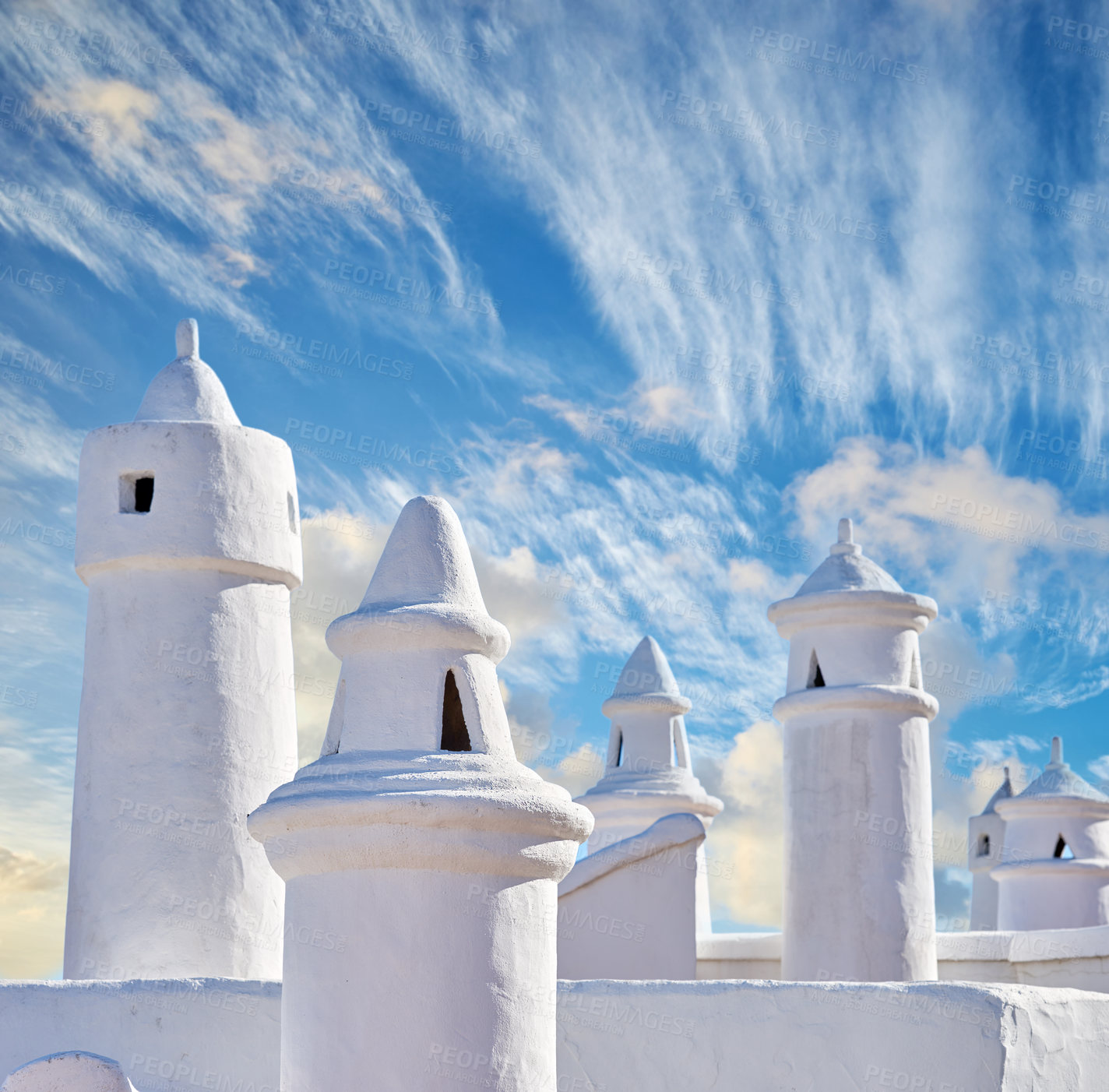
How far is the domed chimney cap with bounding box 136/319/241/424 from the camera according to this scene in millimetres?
10828

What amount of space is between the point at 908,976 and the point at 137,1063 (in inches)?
236

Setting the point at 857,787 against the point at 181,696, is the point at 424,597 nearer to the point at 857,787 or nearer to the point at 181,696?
the point at 181,696

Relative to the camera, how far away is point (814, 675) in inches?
486

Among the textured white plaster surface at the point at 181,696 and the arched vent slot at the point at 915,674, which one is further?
the arched vent slot at the point at 915,674

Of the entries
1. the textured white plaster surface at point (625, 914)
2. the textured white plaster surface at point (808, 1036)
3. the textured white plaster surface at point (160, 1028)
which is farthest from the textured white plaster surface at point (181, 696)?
the textured white plaster surface at point (808, 1036)

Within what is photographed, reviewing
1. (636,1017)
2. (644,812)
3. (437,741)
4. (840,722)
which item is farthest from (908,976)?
(437,741)

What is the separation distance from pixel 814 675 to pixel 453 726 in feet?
19.8

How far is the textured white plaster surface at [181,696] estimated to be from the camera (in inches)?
393

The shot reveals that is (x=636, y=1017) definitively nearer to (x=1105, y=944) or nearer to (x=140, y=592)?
(x=140, y=592)

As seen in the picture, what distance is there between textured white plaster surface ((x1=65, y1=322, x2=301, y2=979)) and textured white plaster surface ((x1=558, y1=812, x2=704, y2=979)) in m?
2.22

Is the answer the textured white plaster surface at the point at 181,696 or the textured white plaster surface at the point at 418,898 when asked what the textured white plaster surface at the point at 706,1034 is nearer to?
the textured white plaster surface at the point at 181,696

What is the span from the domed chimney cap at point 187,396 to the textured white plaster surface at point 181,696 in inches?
0.9

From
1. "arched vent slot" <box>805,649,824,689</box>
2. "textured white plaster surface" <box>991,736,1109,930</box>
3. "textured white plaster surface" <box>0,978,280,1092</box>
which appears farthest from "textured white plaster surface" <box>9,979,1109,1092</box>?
"textured white plaster surface" <box>991,736,1109,930</box>

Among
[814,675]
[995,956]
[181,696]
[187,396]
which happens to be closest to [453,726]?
[181,696]
